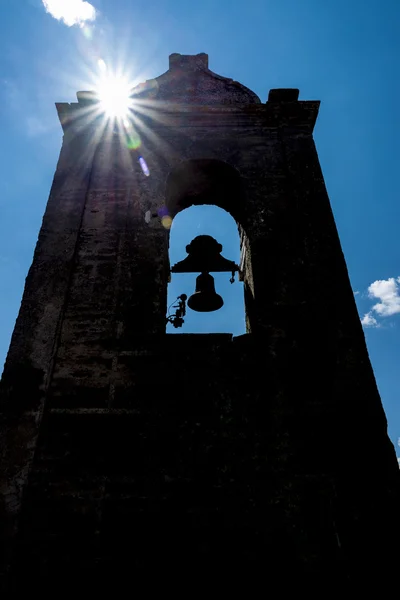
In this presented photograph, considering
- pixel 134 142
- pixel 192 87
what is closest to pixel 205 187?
pixel 134 142

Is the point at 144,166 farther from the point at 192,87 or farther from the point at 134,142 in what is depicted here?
the point at 192,87

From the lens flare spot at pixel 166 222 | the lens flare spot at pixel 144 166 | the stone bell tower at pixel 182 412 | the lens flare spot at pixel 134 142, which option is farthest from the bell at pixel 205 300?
the lens flare spot at pixel 134 142

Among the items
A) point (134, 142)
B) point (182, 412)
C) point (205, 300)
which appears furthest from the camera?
point (134, 142)

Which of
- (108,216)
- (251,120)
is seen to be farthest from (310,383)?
(251,120)

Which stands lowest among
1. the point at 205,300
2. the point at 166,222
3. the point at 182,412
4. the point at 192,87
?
the point at 182,412

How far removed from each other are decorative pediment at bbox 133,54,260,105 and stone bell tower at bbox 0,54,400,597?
1415 mm

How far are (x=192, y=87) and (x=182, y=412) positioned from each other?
486 centimetres

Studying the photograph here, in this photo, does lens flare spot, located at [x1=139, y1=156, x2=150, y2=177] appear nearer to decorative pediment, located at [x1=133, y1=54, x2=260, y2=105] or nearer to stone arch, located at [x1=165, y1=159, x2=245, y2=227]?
stone arch, located at [x1=165, y1=159, x2=245, y2=227]

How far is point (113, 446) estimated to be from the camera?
3383 mm

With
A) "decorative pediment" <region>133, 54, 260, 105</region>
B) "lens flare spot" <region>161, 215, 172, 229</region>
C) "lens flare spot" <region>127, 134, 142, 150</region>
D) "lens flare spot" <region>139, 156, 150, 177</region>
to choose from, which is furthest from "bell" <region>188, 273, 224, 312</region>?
"decorative pediment" <region>133, 54, 260, 105</region>

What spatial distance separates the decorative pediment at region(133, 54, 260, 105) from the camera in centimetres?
601

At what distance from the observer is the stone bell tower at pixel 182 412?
3.02 m

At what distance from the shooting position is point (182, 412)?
11.6 ft

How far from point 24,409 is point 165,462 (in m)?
1.27
